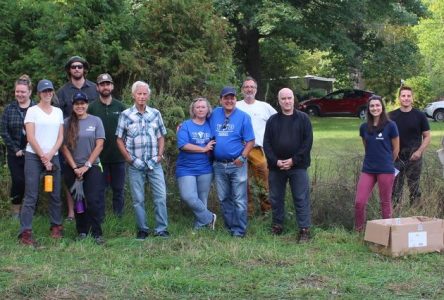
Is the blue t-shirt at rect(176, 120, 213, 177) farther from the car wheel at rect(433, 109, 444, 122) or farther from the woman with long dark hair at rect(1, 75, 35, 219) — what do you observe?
the car wheel at rect(433, 109, 444, 122)

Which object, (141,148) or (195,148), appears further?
(195,148)

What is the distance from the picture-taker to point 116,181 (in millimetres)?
7562

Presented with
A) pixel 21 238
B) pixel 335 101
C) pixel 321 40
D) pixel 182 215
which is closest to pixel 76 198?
pixel 21 238

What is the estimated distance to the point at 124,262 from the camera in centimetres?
584

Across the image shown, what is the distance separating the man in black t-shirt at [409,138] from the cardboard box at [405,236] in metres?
1.17

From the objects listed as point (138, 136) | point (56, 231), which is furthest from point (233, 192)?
point (56, 231)

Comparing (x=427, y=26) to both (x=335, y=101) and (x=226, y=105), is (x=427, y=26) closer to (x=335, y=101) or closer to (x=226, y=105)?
(x=335, y=101)

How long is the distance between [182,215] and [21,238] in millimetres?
2266

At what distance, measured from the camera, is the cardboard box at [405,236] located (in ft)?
20.2

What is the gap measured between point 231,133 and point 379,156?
173 centimetres

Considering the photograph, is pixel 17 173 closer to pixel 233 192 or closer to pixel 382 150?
pixel 233 192

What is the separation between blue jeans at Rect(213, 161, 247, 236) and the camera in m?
7.11

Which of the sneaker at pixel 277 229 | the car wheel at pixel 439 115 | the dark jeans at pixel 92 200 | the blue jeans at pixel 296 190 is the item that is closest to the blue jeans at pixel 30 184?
the dark jeans at pixel 92 200

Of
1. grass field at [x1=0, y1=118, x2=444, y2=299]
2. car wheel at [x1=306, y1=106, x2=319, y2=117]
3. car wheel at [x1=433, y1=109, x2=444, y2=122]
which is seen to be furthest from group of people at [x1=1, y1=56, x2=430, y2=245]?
car wheel at [x1=306, y1=106, x2=319, y2=117]
